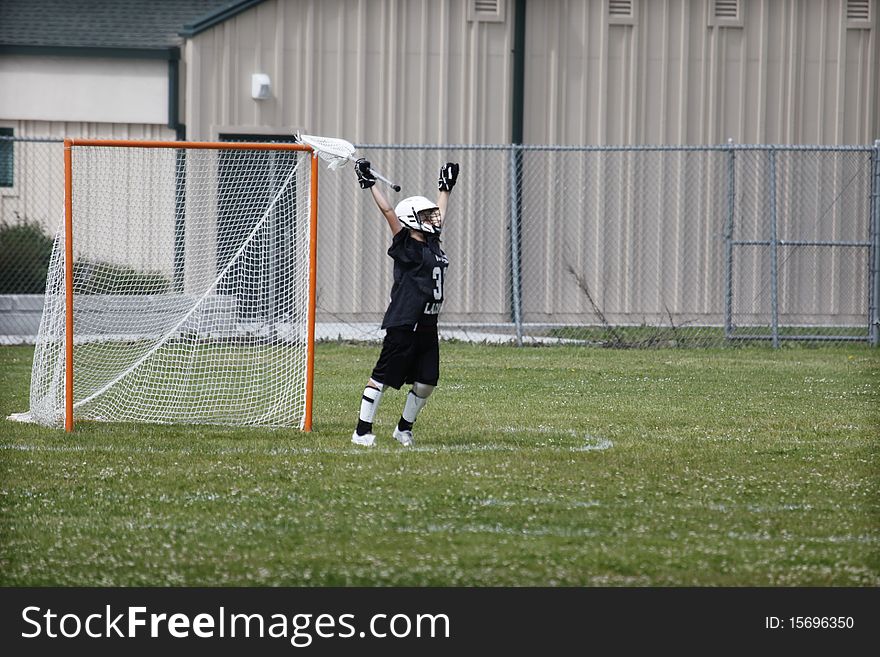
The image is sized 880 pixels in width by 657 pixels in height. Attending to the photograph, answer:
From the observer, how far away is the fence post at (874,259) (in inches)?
635

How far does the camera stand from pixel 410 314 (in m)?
8.96

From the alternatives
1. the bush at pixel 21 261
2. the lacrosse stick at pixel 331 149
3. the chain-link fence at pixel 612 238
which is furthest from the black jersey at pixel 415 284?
the bush at pixel 21 261

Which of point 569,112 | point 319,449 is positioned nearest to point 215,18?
point 569,112

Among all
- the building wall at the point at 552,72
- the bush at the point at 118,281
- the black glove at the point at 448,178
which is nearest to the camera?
the black glove at the point at 448,178

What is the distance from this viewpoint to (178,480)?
305 inches

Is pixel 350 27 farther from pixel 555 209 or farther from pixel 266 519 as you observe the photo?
pixel 266 519

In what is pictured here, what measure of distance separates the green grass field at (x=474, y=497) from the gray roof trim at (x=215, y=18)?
7.15m

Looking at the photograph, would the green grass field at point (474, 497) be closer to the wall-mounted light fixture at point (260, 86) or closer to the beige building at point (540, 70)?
the wall-mounted light fixture at point (260, 86)

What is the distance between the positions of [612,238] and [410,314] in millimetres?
9741

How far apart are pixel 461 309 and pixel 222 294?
5.46 metres

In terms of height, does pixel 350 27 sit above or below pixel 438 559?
above

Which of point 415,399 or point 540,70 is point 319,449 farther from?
point 540,70
